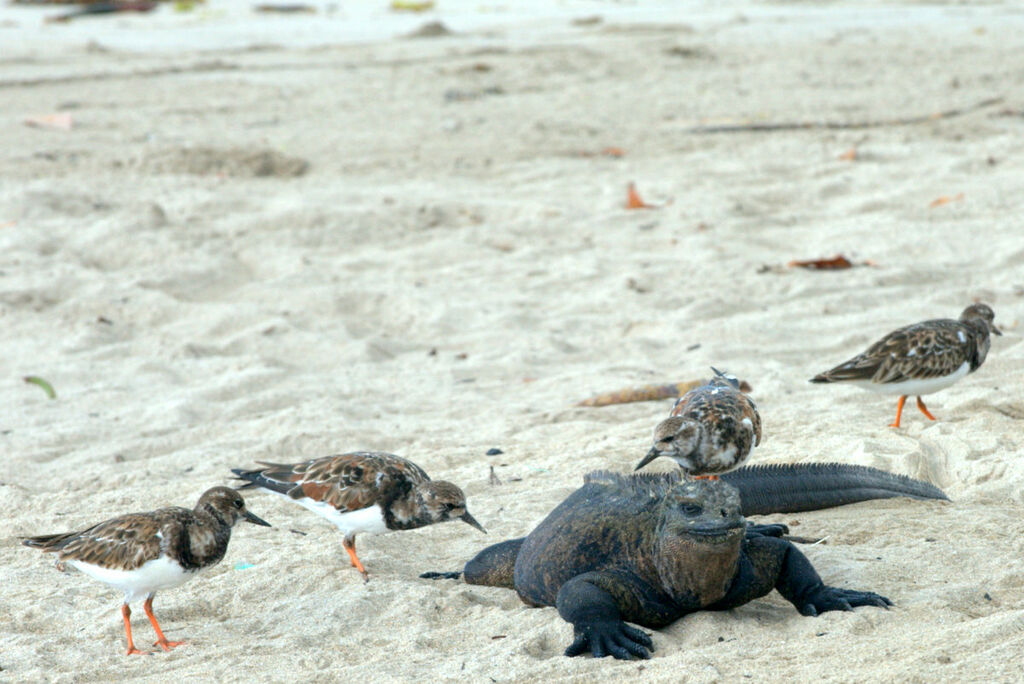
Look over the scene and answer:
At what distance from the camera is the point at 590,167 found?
40.3ft

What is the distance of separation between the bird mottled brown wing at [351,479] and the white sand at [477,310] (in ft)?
1.02

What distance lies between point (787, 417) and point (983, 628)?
2714 mm

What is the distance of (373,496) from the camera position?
4832 millimetres

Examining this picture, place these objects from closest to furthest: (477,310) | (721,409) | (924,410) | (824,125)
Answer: (721,409)
(924,410)
(477,310)
(824,125)

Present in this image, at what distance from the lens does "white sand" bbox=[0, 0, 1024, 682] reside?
4316mm

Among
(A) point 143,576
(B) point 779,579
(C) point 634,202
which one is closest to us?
(A) point 143,576

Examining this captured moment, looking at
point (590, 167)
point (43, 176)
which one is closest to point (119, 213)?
point (43, 176)

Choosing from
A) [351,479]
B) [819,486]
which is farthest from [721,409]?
[351,479]

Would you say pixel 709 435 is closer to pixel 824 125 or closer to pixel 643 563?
pixel 643 563

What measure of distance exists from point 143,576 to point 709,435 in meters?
2.35

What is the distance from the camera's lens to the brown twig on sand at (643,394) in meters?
6.82

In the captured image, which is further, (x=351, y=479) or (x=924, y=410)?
(x=924, y=410)

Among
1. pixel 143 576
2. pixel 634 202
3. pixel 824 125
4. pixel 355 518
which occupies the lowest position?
pixel 355 518

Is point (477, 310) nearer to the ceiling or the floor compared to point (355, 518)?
nearer to the floor
